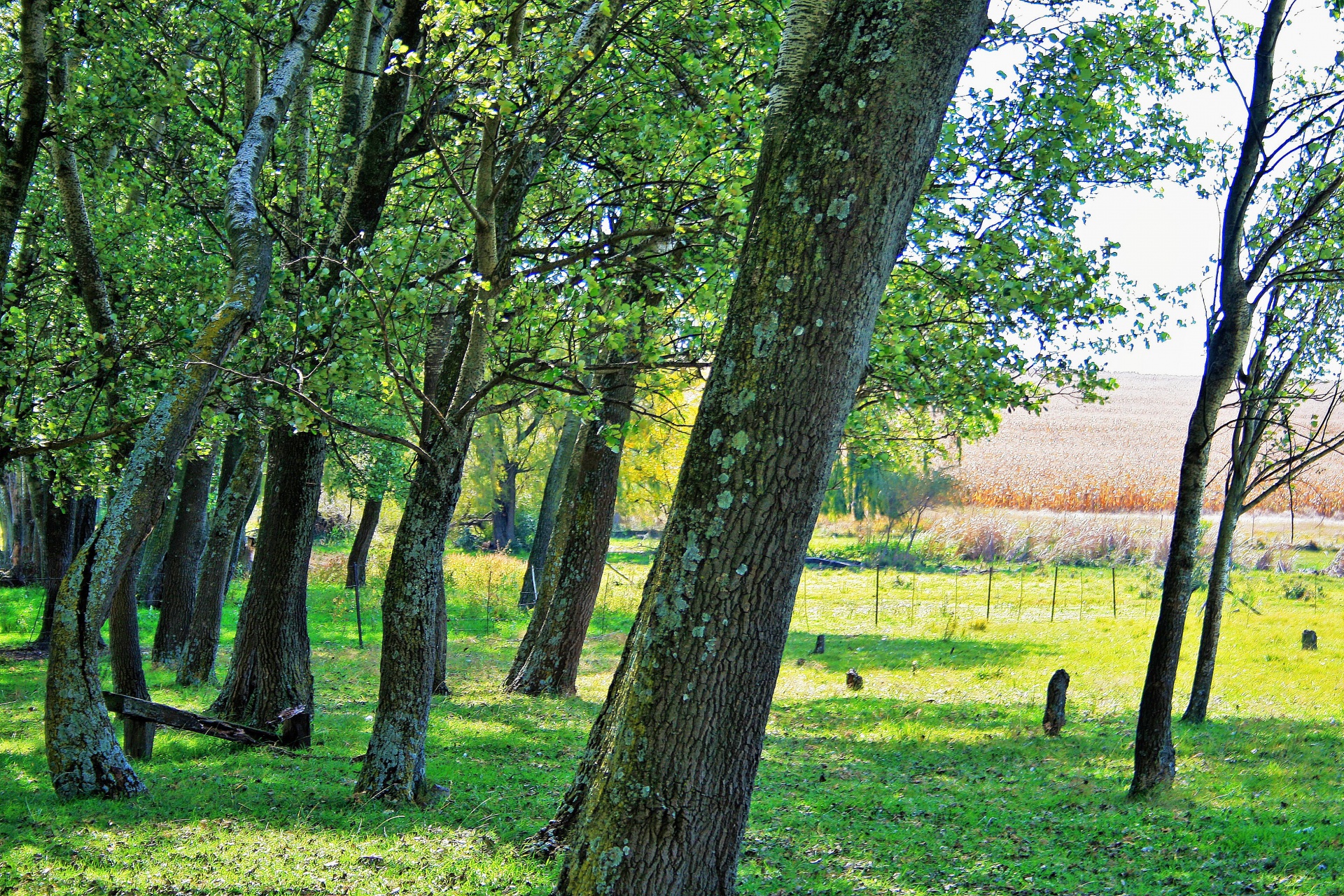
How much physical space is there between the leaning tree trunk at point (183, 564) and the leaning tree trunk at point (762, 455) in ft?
42.5

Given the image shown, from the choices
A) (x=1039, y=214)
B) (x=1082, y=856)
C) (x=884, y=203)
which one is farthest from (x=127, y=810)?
(x=1039, y=214)

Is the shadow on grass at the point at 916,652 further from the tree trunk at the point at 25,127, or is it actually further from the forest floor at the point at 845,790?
the tree trunk at the point at 25,127

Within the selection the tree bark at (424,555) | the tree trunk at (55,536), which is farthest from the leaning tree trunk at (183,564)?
the tree bark at (424,555)

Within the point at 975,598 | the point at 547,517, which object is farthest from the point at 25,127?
the point at 975,598

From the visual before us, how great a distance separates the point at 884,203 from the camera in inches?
150

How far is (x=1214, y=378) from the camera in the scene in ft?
28.1

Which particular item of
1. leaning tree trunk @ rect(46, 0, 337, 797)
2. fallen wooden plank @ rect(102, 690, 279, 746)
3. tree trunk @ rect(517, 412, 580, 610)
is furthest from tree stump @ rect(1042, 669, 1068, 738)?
tree trunk @ rect(517, 412, 580, 610)

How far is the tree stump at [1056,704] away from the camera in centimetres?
1222

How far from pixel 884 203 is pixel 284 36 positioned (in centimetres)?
951

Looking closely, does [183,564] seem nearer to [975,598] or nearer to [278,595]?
[278,595]

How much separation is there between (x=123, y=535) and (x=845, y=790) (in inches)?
274

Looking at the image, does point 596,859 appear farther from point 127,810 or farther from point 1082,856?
point 1082,856

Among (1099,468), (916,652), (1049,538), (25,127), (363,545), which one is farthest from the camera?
(1099,468)

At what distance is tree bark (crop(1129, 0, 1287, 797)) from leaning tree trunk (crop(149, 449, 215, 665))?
13.2 metres
